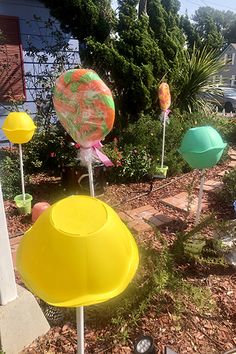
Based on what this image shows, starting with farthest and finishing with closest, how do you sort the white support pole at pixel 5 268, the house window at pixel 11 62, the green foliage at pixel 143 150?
the house window at pixel 11 62, the green foliage at pixel 143 150, the white support pole at pixel 5 268

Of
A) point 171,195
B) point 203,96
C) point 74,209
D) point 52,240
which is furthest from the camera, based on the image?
point 203,96

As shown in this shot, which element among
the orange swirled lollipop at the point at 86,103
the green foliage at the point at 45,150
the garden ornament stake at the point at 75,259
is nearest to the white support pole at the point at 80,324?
the garden ornament stake at the point at 75,259

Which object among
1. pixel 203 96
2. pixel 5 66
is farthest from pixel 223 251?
pixel 203 96

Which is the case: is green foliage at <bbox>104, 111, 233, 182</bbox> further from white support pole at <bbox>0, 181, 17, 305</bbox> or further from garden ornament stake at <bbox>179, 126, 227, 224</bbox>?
white support pole at <bbox>0, 181, 17, 305</bbox>

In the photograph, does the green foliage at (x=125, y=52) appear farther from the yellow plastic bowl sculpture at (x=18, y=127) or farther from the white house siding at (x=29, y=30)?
the yellow plastic bowl sculpture at (x=18, y=127)

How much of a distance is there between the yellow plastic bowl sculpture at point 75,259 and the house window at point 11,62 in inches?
205

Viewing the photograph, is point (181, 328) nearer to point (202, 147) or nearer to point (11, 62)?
point (202, 147)

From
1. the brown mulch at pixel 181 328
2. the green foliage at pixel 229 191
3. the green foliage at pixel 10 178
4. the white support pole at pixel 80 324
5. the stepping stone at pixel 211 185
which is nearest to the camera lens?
the white support pole at pixel 80 324

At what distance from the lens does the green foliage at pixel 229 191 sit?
13.1 feet

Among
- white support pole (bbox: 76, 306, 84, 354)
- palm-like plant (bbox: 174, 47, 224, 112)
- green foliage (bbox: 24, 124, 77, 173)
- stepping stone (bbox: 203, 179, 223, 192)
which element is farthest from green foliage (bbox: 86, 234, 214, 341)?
palm-like plant (bbox: 174, 47, 224, 112)

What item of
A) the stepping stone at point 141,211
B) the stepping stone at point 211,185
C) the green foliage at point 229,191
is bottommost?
the stepping stone at point 141,211

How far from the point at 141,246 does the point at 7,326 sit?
1069 mm

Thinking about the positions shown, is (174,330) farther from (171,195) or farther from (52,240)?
Answer: (171,195)

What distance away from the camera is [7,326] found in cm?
189
